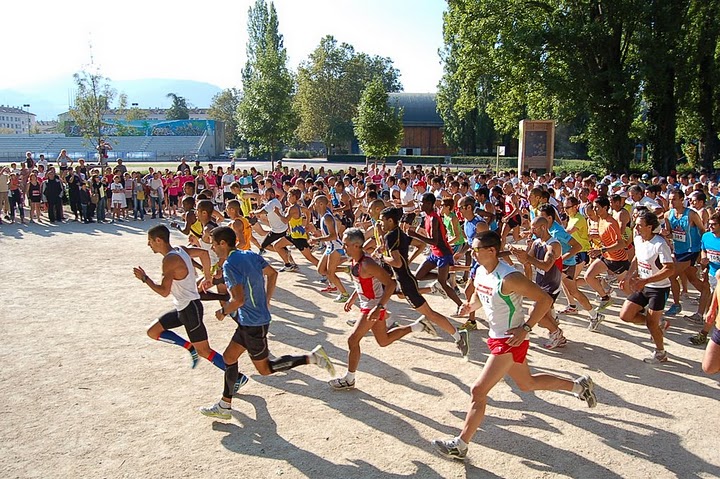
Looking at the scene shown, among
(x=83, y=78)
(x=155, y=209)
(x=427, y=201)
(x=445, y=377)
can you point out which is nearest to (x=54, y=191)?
(x=155, y=209)

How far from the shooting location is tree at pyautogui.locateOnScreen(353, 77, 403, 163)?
3422 cm

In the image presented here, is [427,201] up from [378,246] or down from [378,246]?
up

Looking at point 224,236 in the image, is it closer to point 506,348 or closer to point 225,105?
point 506,348

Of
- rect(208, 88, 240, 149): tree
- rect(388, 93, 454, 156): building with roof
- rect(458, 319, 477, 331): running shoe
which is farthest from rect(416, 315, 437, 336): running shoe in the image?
rect(208, 88, 240, 149): tree

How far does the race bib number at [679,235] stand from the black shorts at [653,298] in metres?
2.15

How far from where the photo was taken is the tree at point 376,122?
34219mm

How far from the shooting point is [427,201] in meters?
8.17

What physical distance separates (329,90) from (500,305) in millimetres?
59087

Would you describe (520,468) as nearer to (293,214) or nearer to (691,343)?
(691,343)

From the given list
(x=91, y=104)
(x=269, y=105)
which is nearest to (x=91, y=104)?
(x=91, y=104)

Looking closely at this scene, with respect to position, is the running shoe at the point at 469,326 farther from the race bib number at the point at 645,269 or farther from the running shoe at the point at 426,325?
the race bib number at the point at 645,269

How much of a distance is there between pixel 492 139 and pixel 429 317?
2089 inches

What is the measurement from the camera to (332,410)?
5.68 m

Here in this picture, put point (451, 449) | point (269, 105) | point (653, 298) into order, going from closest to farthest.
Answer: point (451, 449), point (653, 298), point (269, 105)
